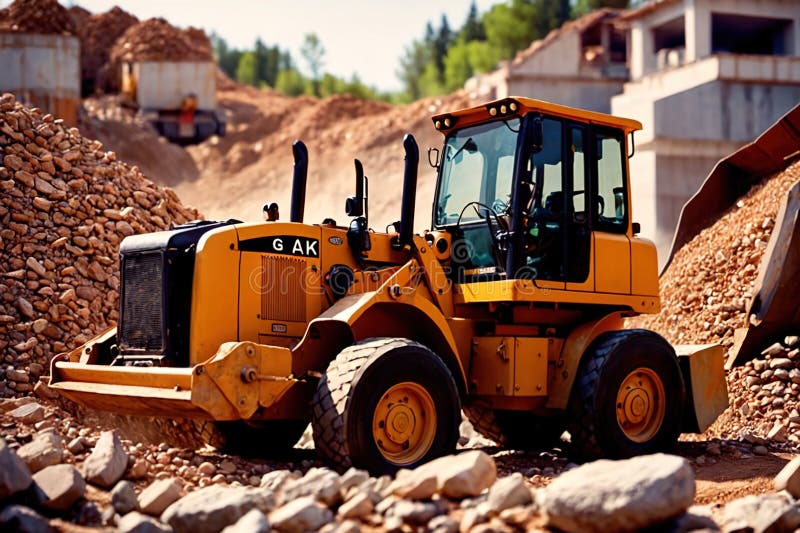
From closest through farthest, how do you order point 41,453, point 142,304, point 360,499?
point 360,499
point 41,453
point 142,304

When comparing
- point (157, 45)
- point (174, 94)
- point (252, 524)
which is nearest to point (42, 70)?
point (174, 94)

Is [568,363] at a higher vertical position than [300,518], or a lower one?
higher

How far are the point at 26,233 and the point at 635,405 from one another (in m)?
6.51

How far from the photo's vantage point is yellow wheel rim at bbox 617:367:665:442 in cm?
882

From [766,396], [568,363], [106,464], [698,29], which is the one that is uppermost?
[698,29]

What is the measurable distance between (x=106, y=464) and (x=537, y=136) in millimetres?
3967

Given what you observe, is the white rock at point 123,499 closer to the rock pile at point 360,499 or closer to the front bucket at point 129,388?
the rock pile at point 360,499

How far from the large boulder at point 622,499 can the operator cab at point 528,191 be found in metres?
3.11

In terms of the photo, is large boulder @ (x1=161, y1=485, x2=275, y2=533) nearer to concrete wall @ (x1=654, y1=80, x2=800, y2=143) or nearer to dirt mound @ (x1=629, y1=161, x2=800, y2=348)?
dirt mound @ (x1=629, y1=161, x2=800, y2=348)

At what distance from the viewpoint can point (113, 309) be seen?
1102 centimetres

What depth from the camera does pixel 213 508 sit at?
5613 millimetres

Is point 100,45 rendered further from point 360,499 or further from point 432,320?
point 360,499

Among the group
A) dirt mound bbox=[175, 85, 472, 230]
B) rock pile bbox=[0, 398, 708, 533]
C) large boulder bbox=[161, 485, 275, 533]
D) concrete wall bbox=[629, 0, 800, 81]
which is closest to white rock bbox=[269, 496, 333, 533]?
rock pile bbox=[0, 398, 708, 533]

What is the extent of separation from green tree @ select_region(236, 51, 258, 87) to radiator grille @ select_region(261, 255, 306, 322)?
236 ft
